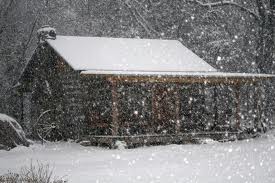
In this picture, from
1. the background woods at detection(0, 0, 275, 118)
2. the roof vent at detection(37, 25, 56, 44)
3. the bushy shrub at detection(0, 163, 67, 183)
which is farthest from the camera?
the background woods at detection(0, 0, 275, 118)

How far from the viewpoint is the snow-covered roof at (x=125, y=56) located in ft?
72.0

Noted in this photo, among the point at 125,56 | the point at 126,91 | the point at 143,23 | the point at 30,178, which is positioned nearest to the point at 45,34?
the point at 125,56

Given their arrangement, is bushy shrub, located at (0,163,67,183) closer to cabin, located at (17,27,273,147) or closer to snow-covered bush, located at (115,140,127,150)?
snow-covered bush, located at (115,140,127,150)

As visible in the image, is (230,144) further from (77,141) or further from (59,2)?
(59,2)

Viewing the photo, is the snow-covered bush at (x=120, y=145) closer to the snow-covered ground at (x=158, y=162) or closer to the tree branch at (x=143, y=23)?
the snow-covered ground at (x=158, y=162)

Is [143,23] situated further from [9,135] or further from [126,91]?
[9,135]

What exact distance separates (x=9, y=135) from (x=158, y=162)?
7789mm

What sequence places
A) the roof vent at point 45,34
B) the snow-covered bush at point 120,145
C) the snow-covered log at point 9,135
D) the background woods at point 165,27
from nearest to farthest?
1. the snow-covered bush at point 120,145
2. the snow-covered log at point 9,135
3. the roof vent at point 45,34
4. the background woods at point 165,27

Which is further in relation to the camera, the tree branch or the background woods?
the tree branch

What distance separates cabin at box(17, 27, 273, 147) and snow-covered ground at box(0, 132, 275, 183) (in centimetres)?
151

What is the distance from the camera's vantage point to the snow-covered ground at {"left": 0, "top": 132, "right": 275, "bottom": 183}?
42.6 ft

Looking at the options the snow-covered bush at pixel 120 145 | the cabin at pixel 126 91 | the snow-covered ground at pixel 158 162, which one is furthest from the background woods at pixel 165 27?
the snow-covered ground at pixel 158 162

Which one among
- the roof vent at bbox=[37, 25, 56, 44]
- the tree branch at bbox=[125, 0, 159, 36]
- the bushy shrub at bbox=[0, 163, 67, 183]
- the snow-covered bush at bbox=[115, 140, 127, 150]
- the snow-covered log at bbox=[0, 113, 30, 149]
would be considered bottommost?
the snow-covered bush at bbox=[115, 140, 127, 150]

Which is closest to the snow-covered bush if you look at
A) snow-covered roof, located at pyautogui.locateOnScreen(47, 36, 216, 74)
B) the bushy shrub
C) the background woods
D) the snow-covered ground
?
the snow-covered ground
